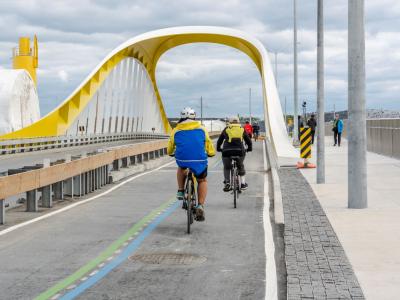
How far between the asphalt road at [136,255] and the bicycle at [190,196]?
1.06ft

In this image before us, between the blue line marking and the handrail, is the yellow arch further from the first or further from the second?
the blue line marking

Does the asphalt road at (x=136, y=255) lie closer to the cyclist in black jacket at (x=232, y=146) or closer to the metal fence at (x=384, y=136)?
the cyclist in black jacket at (x=232, y=146)

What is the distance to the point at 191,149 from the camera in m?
10.8

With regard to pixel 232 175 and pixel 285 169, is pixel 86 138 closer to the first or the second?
pixel 285 169

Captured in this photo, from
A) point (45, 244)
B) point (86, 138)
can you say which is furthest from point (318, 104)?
point (86, 138)

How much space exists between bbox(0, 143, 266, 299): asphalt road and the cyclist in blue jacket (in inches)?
27.8

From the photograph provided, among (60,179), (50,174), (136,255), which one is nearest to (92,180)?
(60,179)

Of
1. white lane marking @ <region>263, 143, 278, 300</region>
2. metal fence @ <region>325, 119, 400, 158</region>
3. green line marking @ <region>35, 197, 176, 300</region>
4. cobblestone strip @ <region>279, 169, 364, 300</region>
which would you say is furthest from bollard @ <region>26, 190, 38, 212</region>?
metal fence @ <region>325, 119, 400, 158</region>

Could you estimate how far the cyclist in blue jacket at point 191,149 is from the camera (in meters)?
10.8

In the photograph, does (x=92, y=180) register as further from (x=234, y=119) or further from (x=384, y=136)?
(x=384, y=136)

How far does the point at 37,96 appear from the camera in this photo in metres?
78.6

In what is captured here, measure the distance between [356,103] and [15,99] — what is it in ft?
203

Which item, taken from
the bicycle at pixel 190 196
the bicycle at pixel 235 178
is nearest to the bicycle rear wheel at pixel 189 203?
the bicycle at pixel 190 196

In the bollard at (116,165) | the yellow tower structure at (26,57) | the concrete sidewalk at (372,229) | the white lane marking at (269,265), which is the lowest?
the white lane marking at (269,265)
